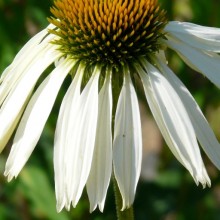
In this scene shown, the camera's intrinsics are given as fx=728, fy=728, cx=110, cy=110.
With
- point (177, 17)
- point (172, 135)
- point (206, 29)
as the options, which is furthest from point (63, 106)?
point (177, 17)

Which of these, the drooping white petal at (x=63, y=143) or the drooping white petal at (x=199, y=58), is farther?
the drooping white petal at (x=199, y=58)

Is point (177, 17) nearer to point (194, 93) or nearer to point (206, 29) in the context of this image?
point (194, 93)

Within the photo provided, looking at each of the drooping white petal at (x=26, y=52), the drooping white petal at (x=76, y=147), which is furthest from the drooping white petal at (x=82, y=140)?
the drooping white petal at (x=26, y=52)

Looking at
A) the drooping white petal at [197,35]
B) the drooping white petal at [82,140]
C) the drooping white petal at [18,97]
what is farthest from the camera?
the drooping white petal at [197,35]

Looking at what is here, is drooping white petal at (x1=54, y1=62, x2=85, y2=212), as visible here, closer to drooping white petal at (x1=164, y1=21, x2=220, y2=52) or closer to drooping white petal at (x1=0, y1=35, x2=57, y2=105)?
drooping white petal at (x1=0, y1=35, x2=57, y2=105)

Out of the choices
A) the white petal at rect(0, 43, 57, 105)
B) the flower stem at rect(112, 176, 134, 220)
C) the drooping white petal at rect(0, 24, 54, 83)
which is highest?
the drooping white petal at rect(0, 24, 54, 83)

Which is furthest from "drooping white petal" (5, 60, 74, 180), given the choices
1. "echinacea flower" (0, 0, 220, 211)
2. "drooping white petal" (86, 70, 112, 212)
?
"drooping white petal" (86, 70, 112, 212)

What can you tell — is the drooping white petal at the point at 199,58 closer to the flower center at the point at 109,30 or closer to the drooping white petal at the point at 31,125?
the flower center at the point at 109,30
